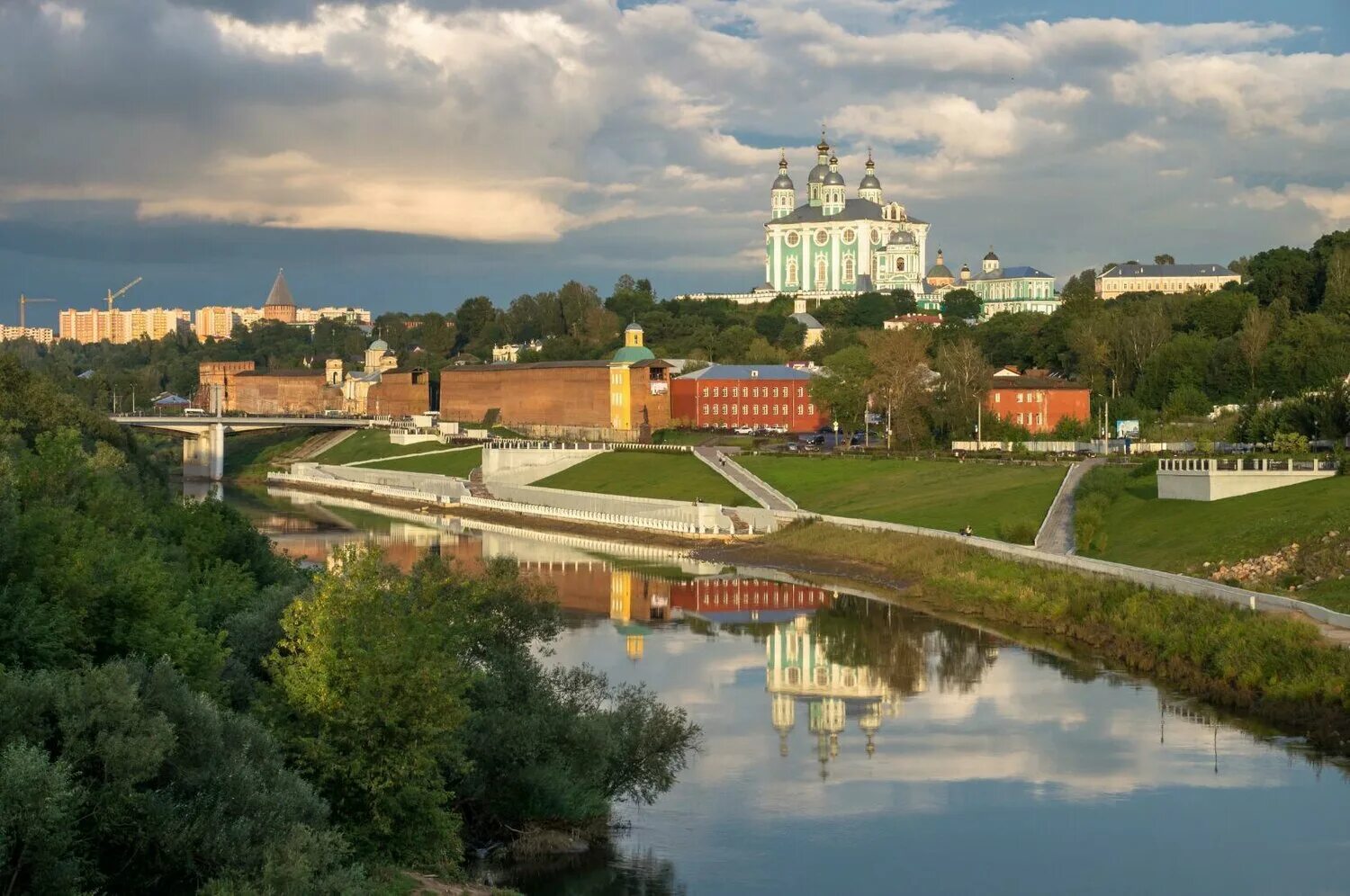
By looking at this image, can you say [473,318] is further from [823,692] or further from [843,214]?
[823,692]

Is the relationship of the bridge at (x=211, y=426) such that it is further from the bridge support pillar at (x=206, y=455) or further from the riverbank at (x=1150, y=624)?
the riverbank at (x=1150, y=624)

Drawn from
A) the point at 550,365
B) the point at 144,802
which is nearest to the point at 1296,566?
the point at 144,802

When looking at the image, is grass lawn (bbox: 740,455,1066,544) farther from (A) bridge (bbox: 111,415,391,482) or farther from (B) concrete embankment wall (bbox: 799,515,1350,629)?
(A) bridge (bbox: 111,415,391,482)

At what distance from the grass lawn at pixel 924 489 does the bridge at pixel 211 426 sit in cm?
5148

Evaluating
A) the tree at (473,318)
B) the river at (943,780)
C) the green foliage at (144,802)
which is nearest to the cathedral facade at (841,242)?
the tree at (473,318)

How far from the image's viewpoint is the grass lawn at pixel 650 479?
7244cm

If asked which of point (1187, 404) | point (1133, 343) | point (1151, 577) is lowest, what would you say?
point (1151, 577)

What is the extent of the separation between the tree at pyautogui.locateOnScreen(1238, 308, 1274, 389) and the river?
161 ft

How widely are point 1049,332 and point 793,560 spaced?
56.2 meters

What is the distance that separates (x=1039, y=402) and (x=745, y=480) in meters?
20.4

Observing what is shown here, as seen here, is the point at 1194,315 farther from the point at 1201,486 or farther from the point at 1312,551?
the point at 1312,551

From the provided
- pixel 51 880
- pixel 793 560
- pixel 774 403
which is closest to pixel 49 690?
pixel 51 880

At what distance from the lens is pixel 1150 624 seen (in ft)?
112

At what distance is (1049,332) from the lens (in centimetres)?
10688
